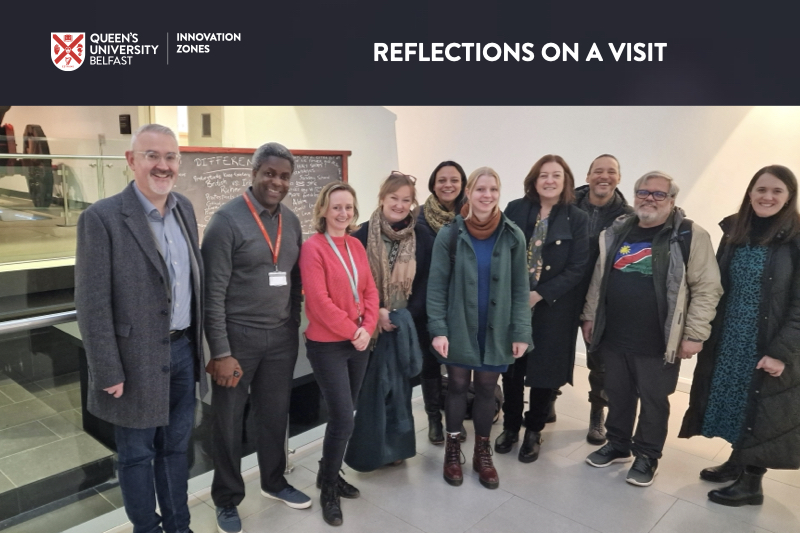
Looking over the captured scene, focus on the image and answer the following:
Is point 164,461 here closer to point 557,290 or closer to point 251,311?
point 251,311

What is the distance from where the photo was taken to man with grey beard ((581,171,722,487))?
262cm

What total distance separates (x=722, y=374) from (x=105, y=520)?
2897 mm

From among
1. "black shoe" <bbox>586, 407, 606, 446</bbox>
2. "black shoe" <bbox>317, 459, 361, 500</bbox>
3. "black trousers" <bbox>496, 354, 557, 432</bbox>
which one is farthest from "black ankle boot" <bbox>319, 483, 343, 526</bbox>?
"black shoe" <bbox>586, 407, 606, 446</bbox>

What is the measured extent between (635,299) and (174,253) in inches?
82.7

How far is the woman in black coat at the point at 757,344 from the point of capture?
2.49 meters

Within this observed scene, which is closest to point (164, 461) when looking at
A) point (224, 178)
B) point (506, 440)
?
point (506, 440)

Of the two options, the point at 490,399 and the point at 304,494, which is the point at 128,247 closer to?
the point at 304,494

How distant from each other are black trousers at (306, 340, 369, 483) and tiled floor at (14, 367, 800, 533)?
0.30 meters

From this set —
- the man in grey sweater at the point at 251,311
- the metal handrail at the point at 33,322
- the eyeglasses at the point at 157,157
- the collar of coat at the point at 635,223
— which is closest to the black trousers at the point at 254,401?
the man in grey sweater at the point at 251,311

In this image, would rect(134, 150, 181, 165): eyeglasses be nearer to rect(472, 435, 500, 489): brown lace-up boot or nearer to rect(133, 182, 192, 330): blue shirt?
rect(133, 182, 192, 330): blue shirt

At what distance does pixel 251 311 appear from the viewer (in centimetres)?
220

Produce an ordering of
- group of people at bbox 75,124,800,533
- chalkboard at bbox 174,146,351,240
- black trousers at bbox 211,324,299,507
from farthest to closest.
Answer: chalkboard at bbox 174,146,351,240, black trousers at bbox 211,324,299,507, group of people at bbox 75,124,800,533

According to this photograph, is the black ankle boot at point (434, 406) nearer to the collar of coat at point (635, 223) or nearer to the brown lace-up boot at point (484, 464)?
the brown lace-up boot at point (484, 464)

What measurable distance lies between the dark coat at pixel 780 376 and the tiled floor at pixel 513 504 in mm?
310
